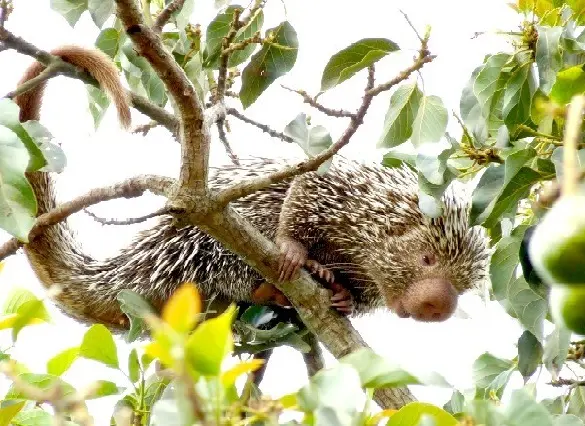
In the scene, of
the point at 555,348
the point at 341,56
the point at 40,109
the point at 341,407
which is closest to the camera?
the point at 341,407

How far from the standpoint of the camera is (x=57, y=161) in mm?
2320

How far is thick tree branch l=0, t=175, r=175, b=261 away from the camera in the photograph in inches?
89.0

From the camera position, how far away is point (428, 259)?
9.74 feet

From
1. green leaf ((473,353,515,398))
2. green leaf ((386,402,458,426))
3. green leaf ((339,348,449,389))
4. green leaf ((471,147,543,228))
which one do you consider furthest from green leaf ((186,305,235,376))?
green leaf ((473,353,515,398))

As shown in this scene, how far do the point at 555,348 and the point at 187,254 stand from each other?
5.31 feet

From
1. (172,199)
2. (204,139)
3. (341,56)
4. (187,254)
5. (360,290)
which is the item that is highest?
(341,56)

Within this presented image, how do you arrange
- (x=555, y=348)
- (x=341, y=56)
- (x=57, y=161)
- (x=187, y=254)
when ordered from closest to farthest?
(x=555, y=348) < (x=341, y=56) < (x=57, y=161) < (x=187, y=254)

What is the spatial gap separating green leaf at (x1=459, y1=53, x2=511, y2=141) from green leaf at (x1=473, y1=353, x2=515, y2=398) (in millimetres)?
540

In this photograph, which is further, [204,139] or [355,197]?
[355,197]

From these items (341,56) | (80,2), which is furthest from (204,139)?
(80,2)

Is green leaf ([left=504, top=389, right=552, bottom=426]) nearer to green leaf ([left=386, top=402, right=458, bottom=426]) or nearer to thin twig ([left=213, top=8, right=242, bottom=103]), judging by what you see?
green leaf ([left=386, top=402, right=458, bottom=426])

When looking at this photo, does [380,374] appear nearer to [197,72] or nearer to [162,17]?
[162,17]

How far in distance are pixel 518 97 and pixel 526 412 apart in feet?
3.03

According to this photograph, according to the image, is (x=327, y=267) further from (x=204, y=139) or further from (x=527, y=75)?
(x=527, y=75)
